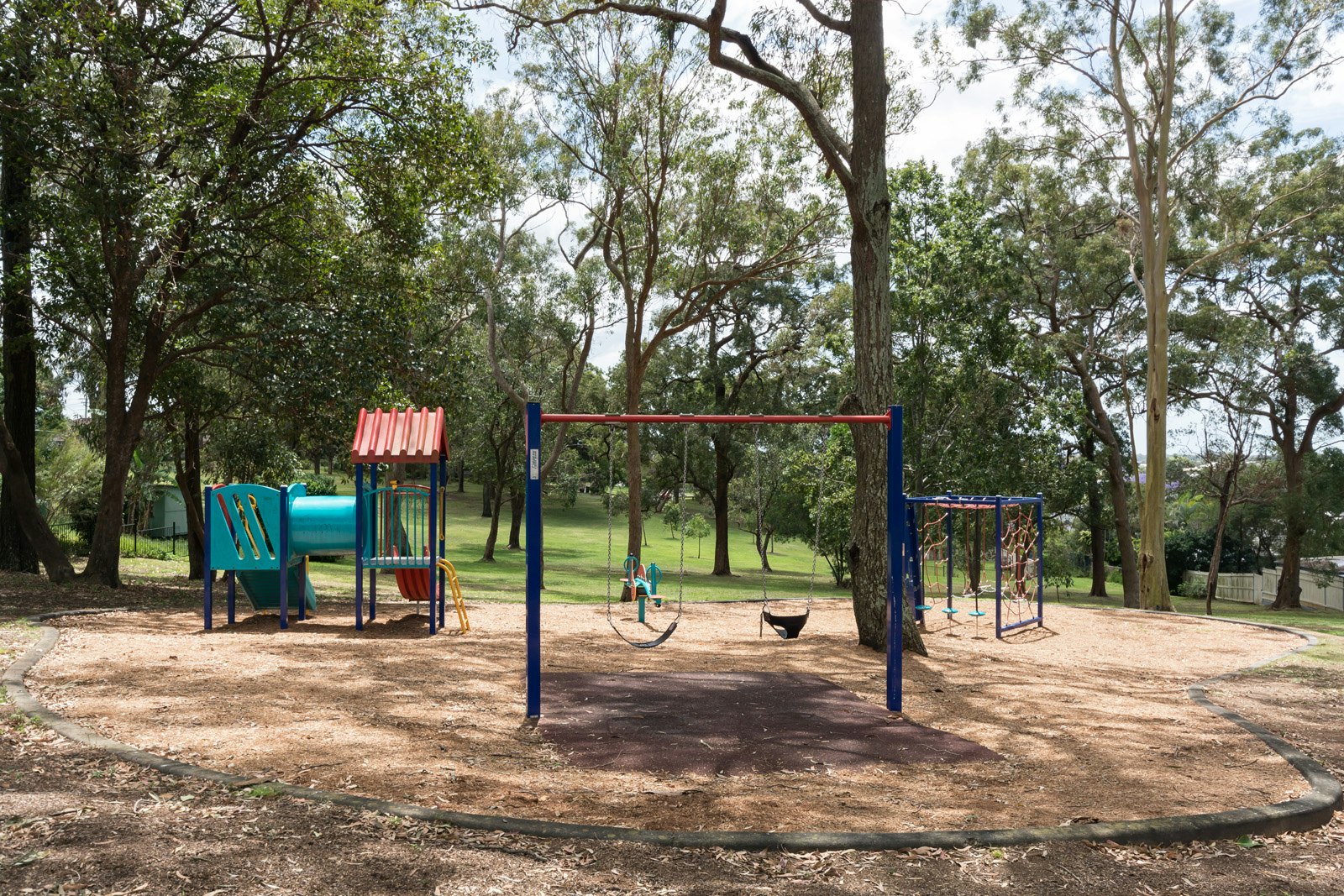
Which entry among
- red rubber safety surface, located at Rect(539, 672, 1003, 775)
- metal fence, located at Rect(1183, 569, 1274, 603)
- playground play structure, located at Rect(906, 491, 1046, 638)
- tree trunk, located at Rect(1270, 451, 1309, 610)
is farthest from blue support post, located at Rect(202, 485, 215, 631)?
metal fence, located at Rect(1183, 569, 1274, 603)

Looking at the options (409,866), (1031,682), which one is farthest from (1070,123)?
(409,866)

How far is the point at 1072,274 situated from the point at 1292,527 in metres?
9.16

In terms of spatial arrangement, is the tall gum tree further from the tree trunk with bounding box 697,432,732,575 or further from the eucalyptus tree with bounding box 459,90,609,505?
the tree trunk with bounding box 697,432,732,575

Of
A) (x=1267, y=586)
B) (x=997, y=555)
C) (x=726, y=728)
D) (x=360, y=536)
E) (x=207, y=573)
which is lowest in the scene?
(x=1267, y=586)

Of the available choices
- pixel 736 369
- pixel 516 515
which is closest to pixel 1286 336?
pixel 736 369

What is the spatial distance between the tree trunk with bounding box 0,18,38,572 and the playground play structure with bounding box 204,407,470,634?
5.10m

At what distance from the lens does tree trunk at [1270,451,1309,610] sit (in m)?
26.4

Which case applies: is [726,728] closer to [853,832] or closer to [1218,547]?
[853,832]

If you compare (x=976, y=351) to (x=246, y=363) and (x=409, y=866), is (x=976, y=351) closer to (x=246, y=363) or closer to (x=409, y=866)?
(x=246, y=363)

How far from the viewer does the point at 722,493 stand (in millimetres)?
33781

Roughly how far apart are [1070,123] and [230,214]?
1984 centimetres

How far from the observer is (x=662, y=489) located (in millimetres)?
35062

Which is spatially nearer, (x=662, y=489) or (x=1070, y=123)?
(x=1070, y=123)

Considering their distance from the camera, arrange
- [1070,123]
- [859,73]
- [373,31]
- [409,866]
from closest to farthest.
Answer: [409,866] → [859,73] → [373,31] → [1070,123]
